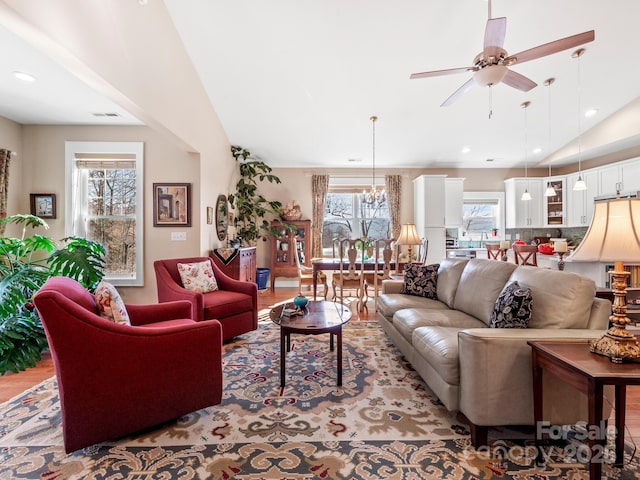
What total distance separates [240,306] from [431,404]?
205 cm

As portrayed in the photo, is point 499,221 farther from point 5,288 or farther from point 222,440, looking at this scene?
point 5,288

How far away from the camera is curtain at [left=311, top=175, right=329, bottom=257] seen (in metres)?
6.31

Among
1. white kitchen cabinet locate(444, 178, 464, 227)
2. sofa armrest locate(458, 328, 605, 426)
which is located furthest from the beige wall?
white kitchen cabinet locate(444, 178, 464, 227)

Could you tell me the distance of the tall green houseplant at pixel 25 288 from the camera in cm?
257

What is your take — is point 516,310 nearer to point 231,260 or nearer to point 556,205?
point 231,260

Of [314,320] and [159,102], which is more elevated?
[159,102]

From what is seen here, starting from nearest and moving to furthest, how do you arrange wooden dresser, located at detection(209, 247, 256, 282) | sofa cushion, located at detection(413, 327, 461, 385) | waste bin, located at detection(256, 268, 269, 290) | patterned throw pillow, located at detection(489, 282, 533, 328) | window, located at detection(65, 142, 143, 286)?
sofa cushion, located at detection(413, 327, 461, 385)
patterned throw pillow, located at detection(489, 282, 533, 328)
window, located at detection(65, 142, 143, 286)
wooden dresser, located at detection(209, 247, 256, 282)
waste bin, located at detection(256, 268, 269, 290)

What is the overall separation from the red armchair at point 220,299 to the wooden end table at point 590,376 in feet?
8.48

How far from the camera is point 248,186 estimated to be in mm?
5688

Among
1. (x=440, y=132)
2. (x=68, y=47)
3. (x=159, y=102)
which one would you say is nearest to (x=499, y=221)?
(x=440, y=132)

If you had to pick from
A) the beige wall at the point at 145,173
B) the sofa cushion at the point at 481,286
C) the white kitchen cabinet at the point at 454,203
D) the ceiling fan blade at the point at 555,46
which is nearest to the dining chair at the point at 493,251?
the white kitchen cabinet at the point at 454,203

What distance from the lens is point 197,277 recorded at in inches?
131

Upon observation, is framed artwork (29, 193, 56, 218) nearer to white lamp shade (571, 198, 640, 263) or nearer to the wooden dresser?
the wooden dresser

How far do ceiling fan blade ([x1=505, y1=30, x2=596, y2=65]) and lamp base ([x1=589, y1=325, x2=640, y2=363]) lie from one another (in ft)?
6.58
